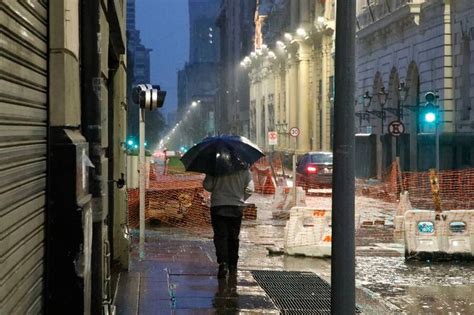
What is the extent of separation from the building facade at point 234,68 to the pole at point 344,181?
360 feet

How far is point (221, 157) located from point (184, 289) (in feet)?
5.98

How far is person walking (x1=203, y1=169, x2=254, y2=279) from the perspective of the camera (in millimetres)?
10547

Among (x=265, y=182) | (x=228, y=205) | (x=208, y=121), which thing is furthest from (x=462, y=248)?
(x=208, y=121)

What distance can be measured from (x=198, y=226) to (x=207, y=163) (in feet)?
28.8

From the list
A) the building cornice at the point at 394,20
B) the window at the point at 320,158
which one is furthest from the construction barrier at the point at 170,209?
the building cornice at the point at 394,20

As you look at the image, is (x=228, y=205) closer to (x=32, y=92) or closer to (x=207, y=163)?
(x=207, y=163)

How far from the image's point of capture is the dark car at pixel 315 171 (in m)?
32.0

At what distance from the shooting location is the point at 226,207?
10547 millimetres

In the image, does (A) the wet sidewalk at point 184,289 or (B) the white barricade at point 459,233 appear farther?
(B) the white barricade at point 459,233

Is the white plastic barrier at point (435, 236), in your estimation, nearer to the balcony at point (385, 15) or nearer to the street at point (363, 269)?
the street at point (363, 269)

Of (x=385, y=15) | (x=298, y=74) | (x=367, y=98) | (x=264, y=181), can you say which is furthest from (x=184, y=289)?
(x=298, y=74)

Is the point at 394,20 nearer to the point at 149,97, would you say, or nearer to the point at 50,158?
the point at 149,97

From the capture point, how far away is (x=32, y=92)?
14.3 ft

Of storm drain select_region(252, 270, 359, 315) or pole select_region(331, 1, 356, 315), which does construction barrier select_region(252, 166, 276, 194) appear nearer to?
storm drain select_region(252, 270, 359, 315)
